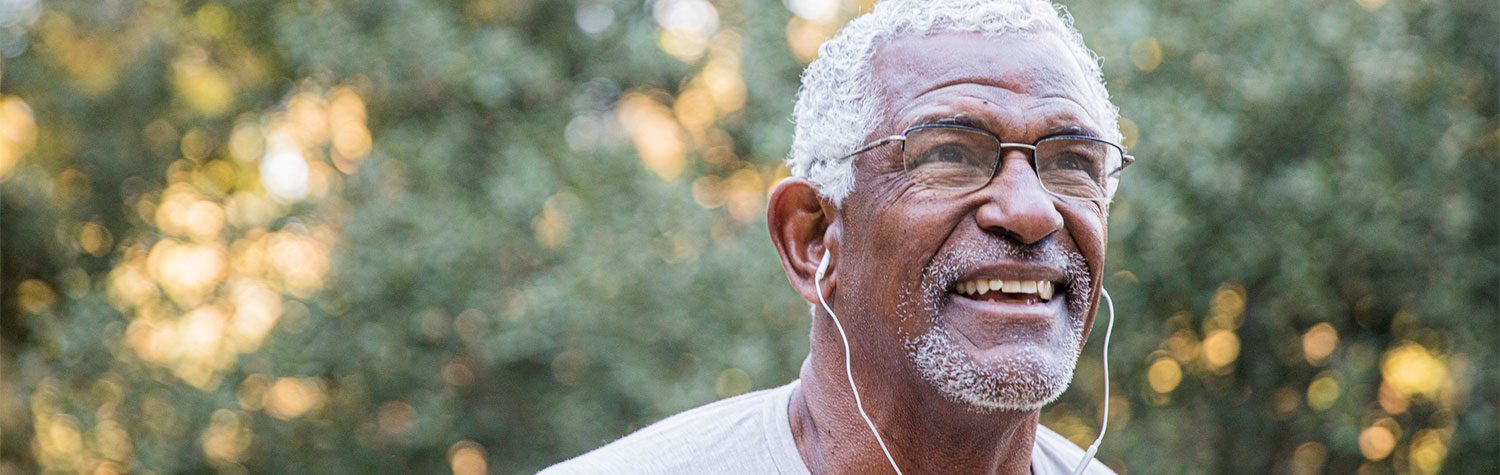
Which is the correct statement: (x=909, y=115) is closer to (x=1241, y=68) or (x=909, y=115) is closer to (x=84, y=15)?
(x=1241, y=68)

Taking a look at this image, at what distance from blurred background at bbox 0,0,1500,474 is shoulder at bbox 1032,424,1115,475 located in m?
3.67

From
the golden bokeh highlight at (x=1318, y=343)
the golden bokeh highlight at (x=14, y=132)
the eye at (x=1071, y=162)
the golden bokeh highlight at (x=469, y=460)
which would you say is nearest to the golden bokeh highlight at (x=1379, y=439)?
the golden bokeh highlight at (x=1318, y=343)

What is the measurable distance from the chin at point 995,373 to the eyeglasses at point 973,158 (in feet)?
1.00

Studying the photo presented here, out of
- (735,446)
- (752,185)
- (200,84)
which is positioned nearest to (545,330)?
(752,185)

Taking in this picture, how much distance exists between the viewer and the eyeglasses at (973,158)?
2.66m

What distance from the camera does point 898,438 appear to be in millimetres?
2779

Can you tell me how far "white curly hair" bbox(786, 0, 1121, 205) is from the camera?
282 centimetres

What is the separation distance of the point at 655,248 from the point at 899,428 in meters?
4.52

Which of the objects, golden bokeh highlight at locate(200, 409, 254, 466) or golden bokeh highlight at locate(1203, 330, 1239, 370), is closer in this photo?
golden bokeh highlight at locate(1203, 330, 1239, 370)

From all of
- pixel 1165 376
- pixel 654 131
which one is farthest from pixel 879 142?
pixel 1165 376

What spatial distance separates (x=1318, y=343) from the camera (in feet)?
24.3

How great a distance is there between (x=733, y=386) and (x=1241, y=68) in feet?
10.4

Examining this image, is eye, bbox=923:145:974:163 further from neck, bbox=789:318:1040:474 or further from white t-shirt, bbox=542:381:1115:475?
white t-shirt, bbox=542:381:1115:475

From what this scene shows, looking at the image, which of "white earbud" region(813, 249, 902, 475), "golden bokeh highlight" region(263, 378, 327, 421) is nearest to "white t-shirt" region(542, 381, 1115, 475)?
"white earbud" region(813, 249, 902, 475)
